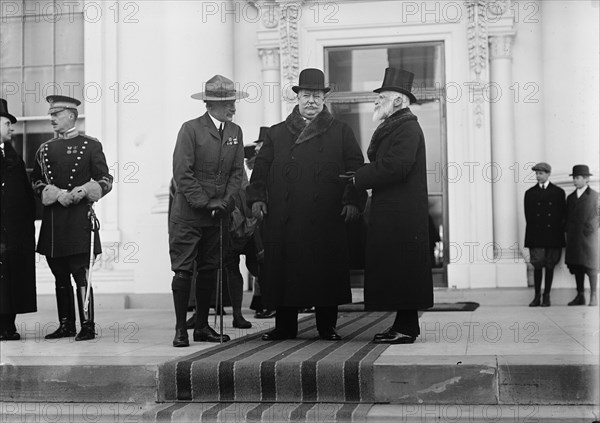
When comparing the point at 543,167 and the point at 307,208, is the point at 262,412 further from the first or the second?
the point at 543,167

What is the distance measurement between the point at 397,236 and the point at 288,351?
1135 millimetres

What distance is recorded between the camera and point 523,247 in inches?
447

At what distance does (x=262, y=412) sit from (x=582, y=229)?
6284 mm

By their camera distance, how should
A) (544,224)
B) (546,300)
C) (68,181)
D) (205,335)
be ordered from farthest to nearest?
(544,224), (546,300), (68,181), (205,335)

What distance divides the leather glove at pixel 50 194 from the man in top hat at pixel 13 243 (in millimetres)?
480

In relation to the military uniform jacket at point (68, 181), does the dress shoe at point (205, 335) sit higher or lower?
lower

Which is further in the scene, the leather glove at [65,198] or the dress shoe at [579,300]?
the dress shoe at [579,300]

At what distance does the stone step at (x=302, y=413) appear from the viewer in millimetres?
5250

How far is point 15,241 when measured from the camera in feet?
26.2

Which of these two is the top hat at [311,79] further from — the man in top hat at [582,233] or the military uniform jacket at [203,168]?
the man in top hat at [582,233]

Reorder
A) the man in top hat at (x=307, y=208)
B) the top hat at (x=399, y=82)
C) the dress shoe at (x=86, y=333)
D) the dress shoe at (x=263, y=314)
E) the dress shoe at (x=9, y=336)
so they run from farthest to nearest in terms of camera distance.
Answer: the dress shoe at (x=263, y=314)
the dress shoe at (x=9, y=336)
the dress shoe at (x=86, y=333)
the man in top hat at (x=307, y=208)
the top hat at (x=399, y=82)

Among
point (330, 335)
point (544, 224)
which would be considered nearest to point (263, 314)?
point (330, 335)

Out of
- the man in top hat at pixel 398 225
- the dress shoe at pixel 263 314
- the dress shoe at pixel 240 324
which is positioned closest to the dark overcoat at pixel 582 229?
the dress shoe at pixel 263 314

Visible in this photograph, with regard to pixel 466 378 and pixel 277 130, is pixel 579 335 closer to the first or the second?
pixel 466 378
